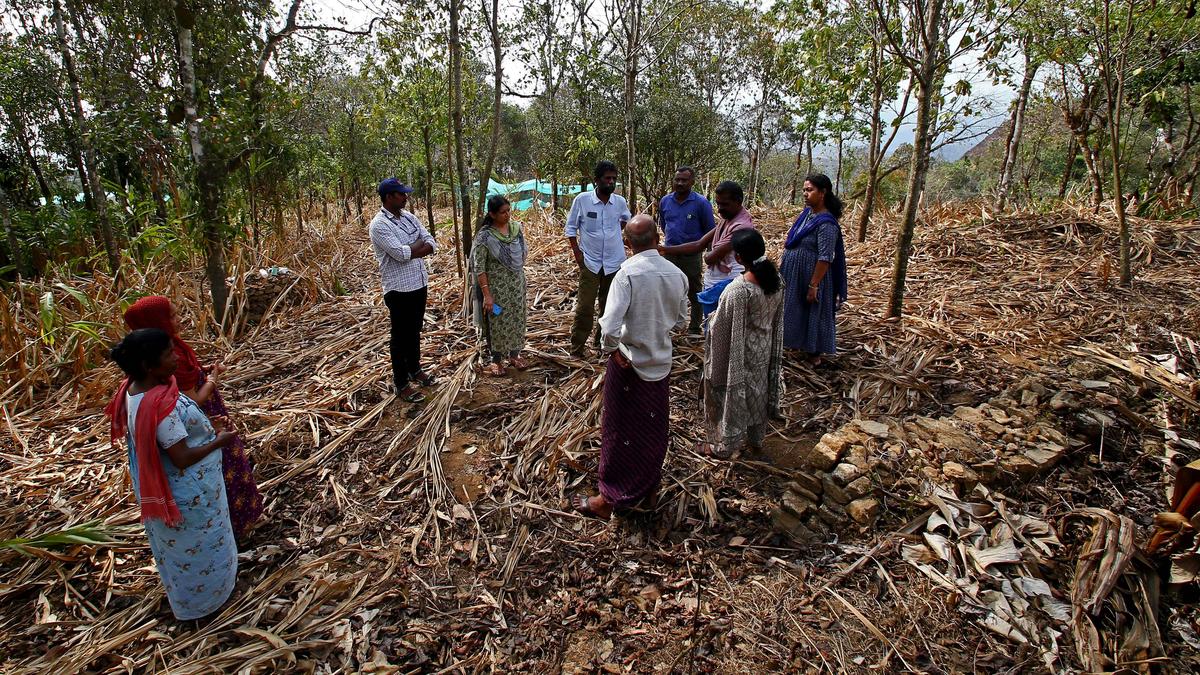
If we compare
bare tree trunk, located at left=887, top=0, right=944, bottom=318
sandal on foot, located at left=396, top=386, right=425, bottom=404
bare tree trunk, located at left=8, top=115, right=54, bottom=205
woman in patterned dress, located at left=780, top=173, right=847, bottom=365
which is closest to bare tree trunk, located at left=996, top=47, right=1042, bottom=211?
bare tree trunk, located at left=887, top=0, right=944, bottom=318

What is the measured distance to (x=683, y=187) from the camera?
172 inches

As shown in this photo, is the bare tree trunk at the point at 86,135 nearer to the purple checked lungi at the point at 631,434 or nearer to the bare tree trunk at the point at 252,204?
the bare tree trunk at the point at 252,204

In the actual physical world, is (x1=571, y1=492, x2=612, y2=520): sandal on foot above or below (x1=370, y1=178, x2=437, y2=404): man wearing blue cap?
below

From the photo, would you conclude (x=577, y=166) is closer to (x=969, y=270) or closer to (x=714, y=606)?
(x=969, y=270)

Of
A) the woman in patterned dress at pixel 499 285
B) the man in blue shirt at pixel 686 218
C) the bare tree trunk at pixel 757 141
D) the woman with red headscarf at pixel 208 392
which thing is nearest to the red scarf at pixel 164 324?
the woman with red headscarf at pixel 208 392

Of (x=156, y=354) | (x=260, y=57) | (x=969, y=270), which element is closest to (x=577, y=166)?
(x=260, y=57)

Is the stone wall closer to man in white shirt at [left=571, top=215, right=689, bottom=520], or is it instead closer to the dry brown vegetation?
the dry brown vegetation

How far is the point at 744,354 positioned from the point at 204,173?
5.17 meters

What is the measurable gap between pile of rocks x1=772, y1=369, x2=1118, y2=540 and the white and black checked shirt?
2734 millimetres

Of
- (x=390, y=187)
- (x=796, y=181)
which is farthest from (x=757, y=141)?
(x=390, y=187)

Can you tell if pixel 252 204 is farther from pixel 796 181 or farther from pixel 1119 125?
pixel 796 181

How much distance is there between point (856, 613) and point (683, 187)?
10.2 ft

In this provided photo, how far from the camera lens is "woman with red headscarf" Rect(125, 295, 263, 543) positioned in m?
2.47

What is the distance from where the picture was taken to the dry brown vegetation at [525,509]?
2369 mm
